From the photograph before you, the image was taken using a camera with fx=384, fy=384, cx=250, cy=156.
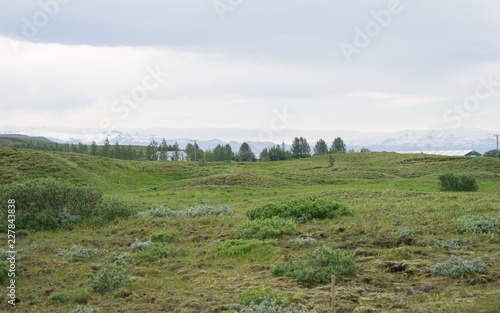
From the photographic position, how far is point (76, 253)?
1029cm

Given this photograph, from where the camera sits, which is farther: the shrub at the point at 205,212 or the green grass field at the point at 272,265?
the shrub at the point at 205,212

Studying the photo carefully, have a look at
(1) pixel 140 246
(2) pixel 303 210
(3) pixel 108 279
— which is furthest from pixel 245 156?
(3) pixel 108 279

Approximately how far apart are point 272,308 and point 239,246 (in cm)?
439

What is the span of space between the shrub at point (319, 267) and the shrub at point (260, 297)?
3.93 ft

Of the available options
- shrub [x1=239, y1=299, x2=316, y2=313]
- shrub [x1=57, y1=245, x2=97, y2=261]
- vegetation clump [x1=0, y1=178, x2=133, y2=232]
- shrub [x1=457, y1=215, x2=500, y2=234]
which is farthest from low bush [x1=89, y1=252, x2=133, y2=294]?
shrub [x1=457, y1=215, x2=500, y2=234]

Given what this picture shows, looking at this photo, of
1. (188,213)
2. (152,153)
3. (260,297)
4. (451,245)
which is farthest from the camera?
(152,153)

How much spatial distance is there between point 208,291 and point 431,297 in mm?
4022

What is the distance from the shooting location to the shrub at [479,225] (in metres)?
10.1

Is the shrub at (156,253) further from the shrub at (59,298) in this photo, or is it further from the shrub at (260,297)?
the shrub at (260,297)

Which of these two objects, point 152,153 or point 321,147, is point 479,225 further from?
point 321,147

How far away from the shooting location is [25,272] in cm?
896

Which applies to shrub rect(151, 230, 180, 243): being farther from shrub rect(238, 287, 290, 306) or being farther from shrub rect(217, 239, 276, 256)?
shrub rect(238, 287, 290, 306)

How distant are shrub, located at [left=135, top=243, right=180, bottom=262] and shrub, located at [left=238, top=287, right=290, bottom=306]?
395cm

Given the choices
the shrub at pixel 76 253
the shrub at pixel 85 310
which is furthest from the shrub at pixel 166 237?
the shrub at pixel 85 310
